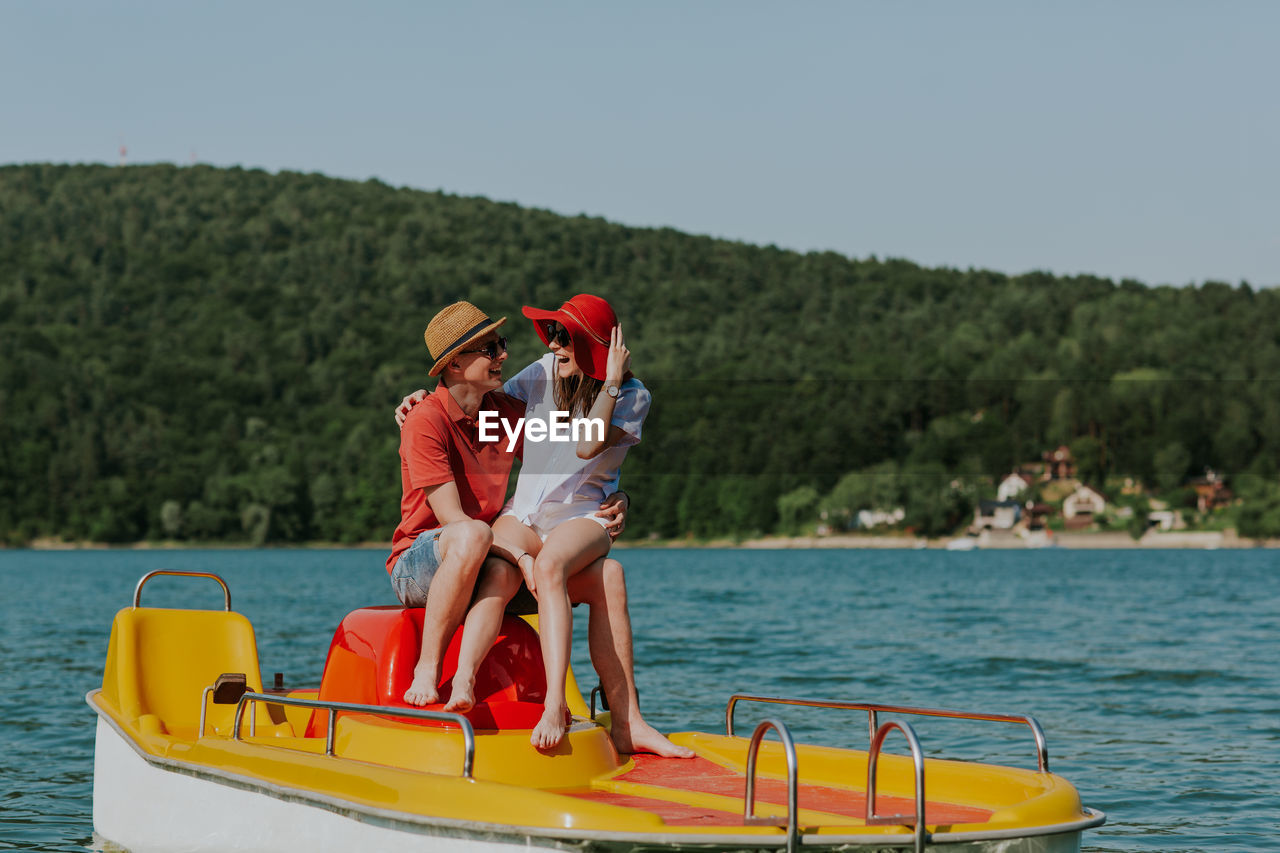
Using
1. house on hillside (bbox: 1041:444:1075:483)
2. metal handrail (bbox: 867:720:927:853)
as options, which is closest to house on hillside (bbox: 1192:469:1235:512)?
house on hillside (bbox: 1041:444:1075:483)

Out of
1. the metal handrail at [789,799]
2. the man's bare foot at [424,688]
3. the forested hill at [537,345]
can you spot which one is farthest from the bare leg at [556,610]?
the forested hill at [537,345]

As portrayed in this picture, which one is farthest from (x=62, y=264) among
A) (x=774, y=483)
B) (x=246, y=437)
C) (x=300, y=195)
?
(x=774, y=483)

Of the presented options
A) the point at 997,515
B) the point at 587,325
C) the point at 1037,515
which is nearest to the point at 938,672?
the point at 587,325

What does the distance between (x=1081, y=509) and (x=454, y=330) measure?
10949 centimetres

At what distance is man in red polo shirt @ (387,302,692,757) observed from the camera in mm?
5840

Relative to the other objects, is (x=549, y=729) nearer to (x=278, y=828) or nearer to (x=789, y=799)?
(x=278, y=828)

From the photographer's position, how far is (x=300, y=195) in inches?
5157

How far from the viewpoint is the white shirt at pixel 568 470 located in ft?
20.4

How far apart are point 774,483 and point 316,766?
91.1 metres

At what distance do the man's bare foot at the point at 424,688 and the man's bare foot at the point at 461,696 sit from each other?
11 cm

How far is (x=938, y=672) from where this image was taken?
20234mm

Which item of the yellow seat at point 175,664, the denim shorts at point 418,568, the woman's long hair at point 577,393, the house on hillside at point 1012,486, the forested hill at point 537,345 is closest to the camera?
the denim shorts at point 418,568

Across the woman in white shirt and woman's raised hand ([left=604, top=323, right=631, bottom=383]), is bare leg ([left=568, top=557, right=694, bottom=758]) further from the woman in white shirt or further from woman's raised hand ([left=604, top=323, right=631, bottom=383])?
woman's raised hand ([left=604, top=323, right=631, bottom=383])

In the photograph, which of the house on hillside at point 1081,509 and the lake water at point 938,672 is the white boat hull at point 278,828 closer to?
the lake water at point 938,672
